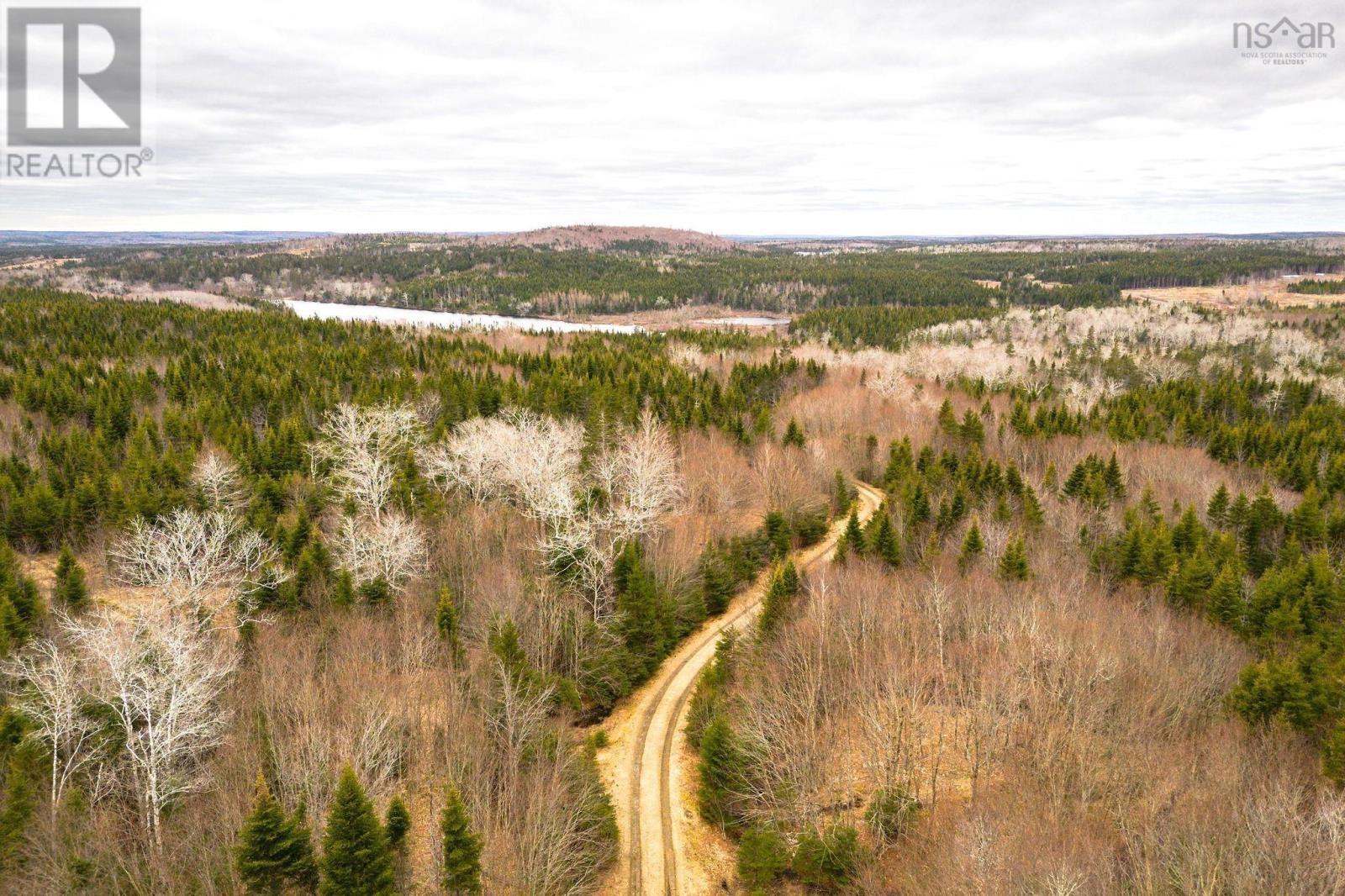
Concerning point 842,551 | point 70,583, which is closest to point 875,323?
point 842,551

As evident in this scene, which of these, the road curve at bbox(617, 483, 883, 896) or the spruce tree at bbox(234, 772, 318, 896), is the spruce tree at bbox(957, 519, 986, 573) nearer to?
the road curve at bbox(617, 483, 883, 896)

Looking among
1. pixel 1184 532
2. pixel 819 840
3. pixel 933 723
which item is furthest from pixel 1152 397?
pixel 819 840

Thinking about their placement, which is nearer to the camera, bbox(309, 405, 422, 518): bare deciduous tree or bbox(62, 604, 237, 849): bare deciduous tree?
bbox(62, 604, 237, 849): bare deciduous tree

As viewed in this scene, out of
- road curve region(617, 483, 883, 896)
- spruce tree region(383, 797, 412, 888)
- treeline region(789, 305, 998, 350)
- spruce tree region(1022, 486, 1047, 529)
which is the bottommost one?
road curve region(617, 483, 883, 896)

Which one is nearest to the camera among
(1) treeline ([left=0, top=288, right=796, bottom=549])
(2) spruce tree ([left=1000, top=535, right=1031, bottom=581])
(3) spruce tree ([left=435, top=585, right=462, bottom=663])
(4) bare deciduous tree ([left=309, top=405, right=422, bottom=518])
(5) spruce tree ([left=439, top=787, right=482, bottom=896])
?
(5) spruce tree ([left=439, top=787, right=482, bottom=896])

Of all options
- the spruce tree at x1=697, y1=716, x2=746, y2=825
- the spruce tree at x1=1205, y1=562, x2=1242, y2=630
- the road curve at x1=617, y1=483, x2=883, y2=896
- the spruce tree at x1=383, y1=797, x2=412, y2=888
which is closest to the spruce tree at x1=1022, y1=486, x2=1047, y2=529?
the spruce tree at x1=1205, y1=562, x2=1242, y2=630

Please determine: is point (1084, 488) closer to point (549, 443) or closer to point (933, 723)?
point (933, 723)

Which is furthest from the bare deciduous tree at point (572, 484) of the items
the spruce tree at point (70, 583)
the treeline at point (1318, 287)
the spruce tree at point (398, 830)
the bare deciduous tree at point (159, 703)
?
the treeline at point (1318, 287)
